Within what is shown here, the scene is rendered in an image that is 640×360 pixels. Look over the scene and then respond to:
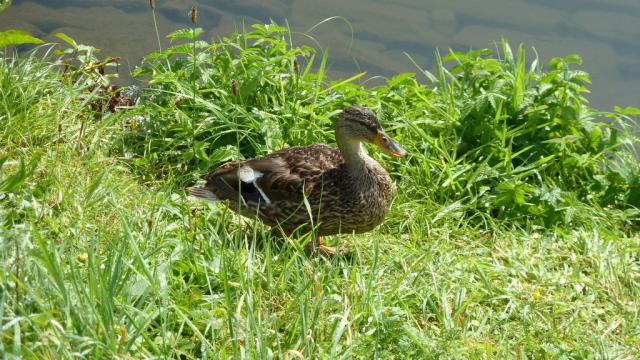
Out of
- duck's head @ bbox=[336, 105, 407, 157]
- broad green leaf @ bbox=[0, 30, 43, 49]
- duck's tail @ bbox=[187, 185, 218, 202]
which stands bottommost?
duck's tail @ bbox=[187, 185, 218, 202]

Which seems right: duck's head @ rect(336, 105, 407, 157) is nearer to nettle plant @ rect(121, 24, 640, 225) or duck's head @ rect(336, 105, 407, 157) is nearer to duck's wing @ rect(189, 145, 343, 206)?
duck's wing @ rect(189, 145, 343, 206)

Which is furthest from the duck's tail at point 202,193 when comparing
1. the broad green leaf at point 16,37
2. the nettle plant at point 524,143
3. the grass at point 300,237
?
the nettle plant at point 524,143

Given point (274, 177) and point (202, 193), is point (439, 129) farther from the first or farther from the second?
point (202, 193)

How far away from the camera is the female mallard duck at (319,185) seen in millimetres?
4375

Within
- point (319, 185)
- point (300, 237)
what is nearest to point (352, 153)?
point (319, 185)

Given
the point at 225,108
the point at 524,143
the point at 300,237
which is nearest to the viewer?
the point at 300,237

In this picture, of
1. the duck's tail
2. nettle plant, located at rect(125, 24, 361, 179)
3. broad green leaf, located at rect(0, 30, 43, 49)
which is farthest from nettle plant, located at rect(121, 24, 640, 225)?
broad green leaf, located at rect(0, 30, 43, 49)

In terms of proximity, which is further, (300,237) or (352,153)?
(352,153)

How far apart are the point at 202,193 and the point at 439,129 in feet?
5.62

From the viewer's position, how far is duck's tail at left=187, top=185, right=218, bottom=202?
448 cm

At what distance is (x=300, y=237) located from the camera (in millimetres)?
4270

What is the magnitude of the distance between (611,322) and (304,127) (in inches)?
87.1

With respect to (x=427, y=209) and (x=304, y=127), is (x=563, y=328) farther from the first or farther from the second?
(x=304, y=127)

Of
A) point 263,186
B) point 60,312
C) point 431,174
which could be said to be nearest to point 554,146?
point 431,174
